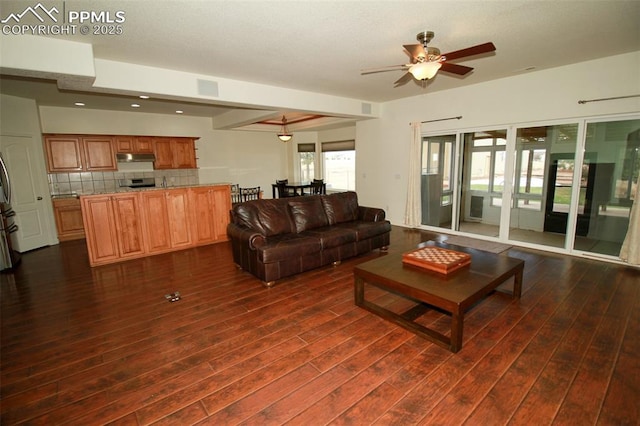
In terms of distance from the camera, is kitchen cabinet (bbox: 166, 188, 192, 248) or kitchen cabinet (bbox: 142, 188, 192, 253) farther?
kitchen cabinet (bbox: 166, 188, 192, 248)

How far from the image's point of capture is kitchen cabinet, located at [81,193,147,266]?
4.39 m

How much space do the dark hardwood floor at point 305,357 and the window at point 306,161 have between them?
7.41m

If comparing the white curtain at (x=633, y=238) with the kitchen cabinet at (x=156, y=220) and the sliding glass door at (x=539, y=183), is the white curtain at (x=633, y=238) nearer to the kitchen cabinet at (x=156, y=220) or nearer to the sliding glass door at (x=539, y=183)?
the sliding glass door at (x=539, y=183)

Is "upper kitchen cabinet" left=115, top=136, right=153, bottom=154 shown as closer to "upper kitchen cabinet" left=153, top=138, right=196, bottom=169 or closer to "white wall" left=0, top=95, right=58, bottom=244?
"upper kitchen cabinet" left=153, top=138, right=196, bottom=169

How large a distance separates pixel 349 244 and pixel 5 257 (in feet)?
16.5

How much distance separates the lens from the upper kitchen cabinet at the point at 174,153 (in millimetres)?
7262

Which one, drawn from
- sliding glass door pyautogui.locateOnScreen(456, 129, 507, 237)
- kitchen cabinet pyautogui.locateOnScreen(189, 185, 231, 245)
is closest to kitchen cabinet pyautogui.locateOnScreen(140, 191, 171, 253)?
kitchen cabinet pyautogui.locateOnScreen(189, 185, 231, 245)

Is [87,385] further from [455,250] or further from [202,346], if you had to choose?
[455,250]

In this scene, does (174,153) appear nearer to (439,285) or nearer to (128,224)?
(128,224)

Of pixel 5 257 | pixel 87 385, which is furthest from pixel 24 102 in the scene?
pixel 87 385

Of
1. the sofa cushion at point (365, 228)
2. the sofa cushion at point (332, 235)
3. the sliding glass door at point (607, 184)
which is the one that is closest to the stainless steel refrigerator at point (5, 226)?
the sofa cushion at point (332, 235)

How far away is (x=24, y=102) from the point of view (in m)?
5.36

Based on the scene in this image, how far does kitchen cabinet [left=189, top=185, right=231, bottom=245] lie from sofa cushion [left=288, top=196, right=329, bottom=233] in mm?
1747

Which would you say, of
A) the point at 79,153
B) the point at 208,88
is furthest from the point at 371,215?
the point at 79,153
